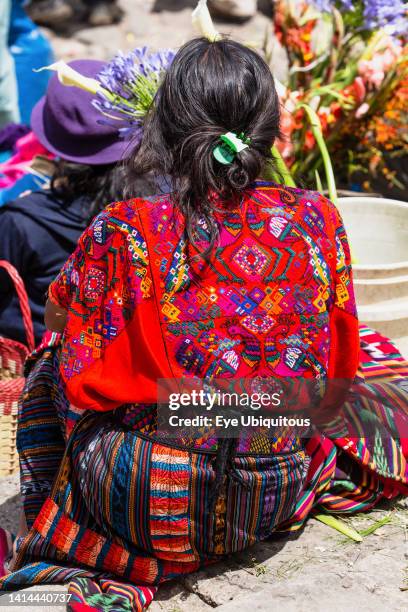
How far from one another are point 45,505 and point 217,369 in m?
0.54

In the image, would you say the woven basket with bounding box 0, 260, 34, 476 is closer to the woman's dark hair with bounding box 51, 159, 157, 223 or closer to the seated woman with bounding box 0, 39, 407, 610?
the woman's dark hair with bounding box 51, 159, 157, 223

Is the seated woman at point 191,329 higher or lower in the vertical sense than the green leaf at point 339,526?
higher

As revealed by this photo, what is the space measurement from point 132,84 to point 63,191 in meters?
0.49

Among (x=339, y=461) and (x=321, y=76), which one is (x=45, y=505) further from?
(x=321, y=76)

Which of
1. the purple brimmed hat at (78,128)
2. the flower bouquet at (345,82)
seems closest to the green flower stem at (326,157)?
the flower bouquet at (345,82)

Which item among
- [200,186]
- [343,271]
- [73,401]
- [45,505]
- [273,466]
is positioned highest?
[200,186]

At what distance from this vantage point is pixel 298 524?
1.82 m

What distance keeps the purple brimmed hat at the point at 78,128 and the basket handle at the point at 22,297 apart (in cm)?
39

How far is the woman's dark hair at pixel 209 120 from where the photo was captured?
1.47 metres

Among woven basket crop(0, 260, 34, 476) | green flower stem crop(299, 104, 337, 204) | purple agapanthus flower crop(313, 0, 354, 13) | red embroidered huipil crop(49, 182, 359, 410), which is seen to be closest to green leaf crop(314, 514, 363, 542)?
red embroidered huipil crop(49, 182, 359, 410)

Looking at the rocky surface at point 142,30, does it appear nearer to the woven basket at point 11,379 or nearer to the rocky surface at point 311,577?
the woven basket at point 11,379

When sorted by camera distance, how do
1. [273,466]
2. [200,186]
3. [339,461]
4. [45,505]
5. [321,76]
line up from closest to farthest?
1. [200,186]
2. [273,466]
3. [45,505]
4. [339,461]
5. [321,76]

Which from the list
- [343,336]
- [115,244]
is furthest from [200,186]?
[343,336]

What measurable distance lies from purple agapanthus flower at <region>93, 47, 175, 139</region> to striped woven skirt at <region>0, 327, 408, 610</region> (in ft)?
2.33
